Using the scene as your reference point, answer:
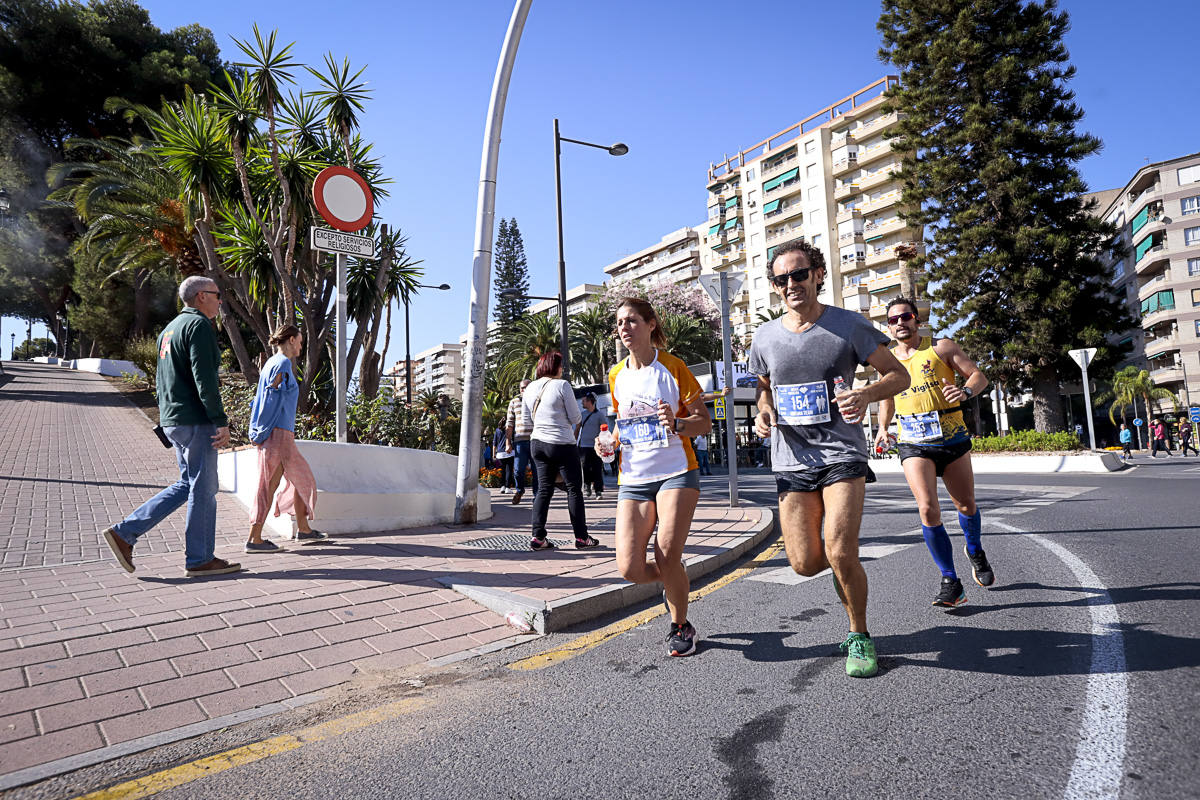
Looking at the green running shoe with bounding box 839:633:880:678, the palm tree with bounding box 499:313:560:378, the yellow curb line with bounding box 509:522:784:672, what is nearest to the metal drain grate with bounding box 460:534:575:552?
the yellow curb line with bounding box 509:522:784:672

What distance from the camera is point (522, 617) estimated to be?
13.7 ft

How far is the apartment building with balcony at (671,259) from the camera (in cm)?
8012

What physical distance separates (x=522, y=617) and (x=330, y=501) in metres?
3.51

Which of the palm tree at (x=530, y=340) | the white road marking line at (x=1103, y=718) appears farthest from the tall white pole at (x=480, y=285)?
the palm tree at (x=530, y=340)

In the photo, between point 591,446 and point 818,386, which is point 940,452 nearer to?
point 818,386

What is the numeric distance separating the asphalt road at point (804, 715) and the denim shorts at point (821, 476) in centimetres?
80

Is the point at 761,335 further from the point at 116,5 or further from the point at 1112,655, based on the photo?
the point at 116,5

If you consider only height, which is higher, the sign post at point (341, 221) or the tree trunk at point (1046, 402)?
the sign post at point (341, 221)

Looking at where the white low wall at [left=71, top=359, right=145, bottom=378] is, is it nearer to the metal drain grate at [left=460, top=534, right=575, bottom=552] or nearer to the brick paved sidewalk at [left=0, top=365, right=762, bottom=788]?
the brick paved sidewalk at [left=0, top=365, right=762, bottom=788]

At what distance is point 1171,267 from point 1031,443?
167ft

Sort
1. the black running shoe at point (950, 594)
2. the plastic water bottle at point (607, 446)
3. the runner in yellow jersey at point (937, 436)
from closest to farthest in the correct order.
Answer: the plastic water bottle at point (607, 446) → the black running shoe at point (950, 594) → the runner in yellow jersey at point (937, 436)

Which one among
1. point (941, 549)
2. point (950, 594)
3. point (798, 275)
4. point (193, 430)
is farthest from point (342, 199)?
point (950, 594)

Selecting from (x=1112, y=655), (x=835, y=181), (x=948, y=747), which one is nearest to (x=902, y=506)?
(x=1112, y=655)

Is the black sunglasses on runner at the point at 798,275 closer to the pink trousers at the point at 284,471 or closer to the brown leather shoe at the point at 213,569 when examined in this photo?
the brown leather shoe at the point at 213,569
